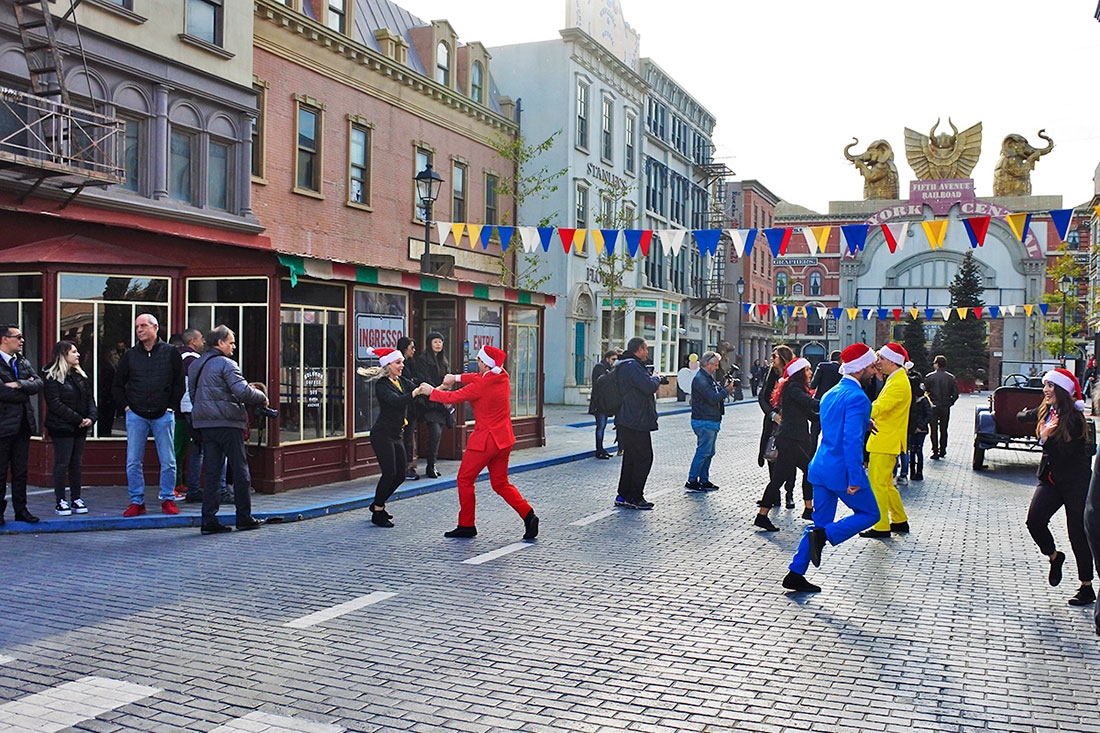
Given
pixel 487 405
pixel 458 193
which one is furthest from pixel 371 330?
pixel 458 193

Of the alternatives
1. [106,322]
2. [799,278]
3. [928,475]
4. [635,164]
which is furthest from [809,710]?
[799,278]

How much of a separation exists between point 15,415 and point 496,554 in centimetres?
481

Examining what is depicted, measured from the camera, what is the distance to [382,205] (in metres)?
25.2

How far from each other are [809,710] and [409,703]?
198 centimetres

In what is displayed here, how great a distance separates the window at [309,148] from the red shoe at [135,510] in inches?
509

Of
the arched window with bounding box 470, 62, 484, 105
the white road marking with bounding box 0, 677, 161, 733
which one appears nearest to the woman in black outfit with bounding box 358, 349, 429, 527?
the white road marking with bounding box 0, 677, 161, 733

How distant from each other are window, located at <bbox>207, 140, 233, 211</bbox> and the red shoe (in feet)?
32.6

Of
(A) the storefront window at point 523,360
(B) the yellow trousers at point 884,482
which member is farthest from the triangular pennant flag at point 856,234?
(B) the yellow trousers at point 884,482

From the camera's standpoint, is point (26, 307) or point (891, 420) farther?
point (26, 307)

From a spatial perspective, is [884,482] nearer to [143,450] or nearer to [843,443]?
[843,443]

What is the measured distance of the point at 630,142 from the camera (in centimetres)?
4166

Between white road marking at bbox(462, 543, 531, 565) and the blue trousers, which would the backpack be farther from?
the blue trousers

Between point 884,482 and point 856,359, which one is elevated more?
point 856,359

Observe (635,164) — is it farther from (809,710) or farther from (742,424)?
(809,710)
